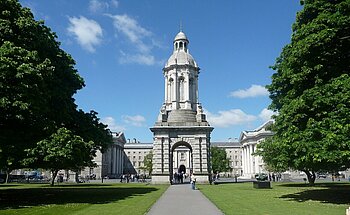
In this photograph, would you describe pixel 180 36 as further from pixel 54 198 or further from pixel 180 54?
pixel 54 198

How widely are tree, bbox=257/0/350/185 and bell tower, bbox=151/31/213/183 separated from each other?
83.9 feet

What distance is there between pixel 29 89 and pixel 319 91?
53.2 feet

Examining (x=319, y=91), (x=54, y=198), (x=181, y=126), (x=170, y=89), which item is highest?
(x=170, y=89)

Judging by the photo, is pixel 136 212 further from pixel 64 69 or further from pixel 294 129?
pixel 64 69

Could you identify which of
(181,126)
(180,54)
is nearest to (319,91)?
(181,126)

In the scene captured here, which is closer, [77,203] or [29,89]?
[29,89]

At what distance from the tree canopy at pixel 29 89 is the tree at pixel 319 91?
14.6 metres

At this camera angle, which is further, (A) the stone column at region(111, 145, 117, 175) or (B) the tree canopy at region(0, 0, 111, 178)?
(A) the stone column at region(111, 145, 117, 175)

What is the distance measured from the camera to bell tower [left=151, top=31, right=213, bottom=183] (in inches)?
1870

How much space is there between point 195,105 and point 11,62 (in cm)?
3815

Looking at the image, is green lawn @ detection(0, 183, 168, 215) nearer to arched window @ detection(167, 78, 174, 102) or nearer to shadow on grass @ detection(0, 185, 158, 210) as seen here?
shadow on grass @ detection(0, 185, 158, 210)

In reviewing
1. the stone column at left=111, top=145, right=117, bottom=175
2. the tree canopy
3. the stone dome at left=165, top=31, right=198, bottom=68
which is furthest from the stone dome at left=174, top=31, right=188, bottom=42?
the stone column at left=111, top=145, right=117, bottom=175

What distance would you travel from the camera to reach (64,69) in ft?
88.0

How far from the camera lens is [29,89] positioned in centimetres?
1922
